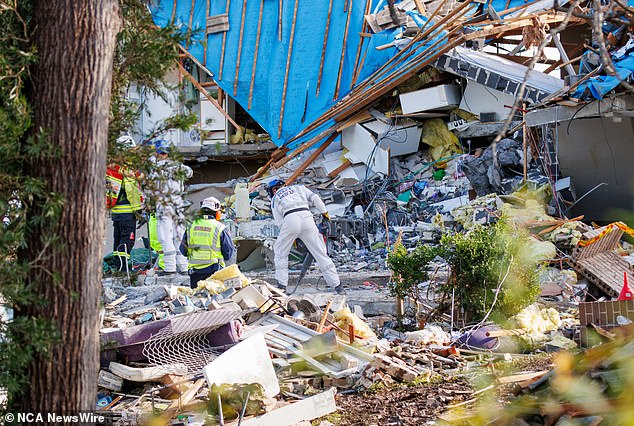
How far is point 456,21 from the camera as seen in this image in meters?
17.1

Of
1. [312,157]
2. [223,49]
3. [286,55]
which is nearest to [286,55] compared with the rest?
[286,55]

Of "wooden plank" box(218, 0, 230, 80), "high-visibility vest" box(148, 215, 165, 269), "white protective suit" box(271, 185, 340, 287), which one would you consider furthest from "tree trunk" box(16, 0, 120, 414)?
"wooden plank" box(218, 0, 230, 80)

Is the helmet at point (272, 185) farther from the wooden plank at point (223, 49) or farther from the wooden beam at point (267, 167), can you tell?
the wooden plank at point (223, 49)

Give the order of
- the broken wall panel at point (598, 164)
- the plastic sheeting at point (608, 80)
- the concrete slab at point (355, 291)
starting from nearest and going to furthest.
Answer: the concrete slab at point (355, 291) → the plastic sheeting at point (608, 80) → the broken wall panel at point (598, 164)

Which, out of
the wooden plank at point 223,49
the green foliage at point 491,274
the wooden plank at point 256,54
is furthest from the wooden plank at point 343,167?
the green foliage at point 491,274

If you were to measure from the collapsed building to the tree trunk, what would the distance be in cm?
236

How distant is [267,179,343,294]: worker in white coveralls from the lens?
11.9m

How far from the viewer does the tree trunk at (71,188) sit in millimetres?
4020

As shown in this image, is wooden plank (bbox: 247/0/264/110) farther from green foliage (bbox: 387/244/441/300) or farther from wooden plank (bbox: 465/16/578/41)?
green foliage (bbox: 387/244/441/300)

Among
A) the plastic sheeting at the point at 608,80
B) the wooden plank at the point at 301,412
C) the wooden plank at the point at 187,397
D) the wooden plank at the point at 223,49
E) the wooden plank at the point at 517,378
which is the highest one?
the wooden plank at the point at 223,49

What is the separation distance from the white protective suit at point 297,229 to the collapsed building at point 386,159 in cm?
65

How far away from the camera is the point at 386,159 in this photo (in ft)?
58.4

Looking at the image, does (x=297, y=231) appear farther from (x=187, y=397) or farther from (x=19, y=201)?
(x=19, y=201)

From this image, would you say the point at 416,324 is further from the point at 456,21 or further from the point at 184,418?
the point at 456,21
